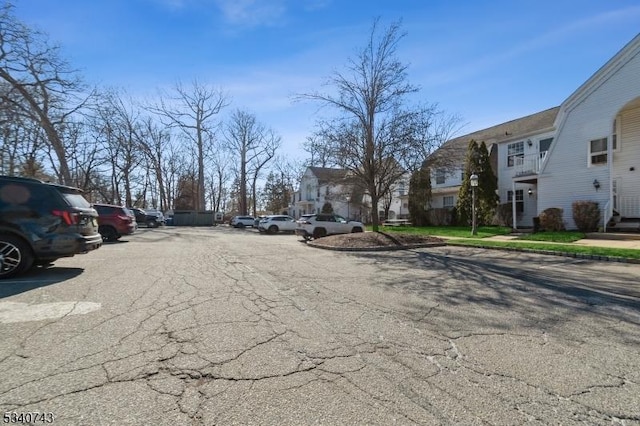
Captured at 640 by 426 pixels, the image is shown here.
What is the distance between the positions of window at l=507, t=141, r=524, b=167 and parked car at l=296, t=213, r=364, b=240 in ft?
47.6

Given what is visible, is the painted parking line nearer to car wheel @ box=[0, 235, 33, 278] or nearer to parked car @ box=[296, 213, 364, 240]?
car wheel @ box=[0, 235, 33, 278]

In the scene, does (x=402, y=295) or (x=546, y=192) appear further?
(x=546, y=192)

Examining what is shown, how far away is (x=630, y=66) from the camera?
668 inches

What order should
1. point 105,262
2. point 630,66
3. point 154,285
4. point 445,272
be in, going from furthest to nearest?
1. point 630,66
2. point 105,262
3. point 445,272
4. point 154,285

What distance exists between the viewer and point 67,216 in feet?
25.5

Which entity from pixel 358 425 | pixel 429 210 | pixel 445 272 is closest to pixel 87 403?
pixel 358 425

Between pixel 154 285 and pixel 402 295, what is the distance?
15.4ft

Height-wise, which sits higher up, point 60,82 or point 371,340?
point 60,82

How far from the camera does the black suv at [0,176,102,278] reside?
24.0ft

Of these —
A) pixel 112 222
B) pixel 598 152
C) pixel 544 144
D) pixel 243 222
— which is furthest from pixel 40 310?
pixel 243 222

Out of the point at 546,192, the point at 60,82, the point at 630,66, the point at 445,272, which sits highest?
the point at 60,82

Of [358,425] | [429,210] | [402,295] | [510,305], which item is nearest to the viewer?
[358,425]

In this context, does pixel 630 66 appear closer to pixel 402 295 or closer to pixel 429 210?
pixel 429 210

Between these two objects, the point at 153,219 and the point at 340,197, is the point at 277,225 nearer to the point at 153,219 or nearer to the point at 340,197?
the point at 340,197
